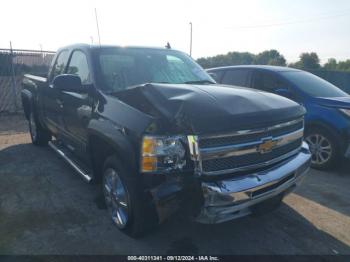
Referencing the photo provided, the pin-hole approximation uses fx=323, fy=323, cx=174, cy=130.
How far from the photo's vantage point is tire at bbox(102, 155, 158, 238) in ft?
9.23

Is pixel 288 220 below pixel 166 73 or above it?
below

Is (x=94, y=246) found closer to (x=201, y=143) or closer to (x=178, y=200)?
(x=178, y=200)

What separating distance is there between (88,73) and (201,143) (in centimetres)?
195

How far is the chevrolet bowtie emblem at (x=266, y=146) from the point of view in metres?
2.97

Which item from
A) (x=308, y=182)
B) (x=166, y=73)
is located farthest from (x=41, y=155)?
(x=308, y=182)

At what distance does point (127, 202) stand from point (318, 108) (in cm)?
409

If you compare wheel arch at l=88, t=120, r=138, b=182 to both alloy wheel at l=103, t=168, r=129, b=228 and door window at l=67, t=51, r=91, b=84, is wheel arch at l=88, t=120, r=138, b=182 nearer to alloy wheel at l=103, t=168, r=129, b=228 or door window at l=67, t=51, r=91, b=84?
alloy wheel at l=103, t=168, r=129, b=228

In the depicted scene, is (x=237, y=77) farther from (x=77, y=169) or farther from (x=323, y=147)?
(x=77, y=169)

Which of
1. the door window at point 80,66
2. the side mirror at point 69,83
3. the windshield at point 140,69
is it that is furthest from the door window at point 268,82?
the side mirror at point 69,83

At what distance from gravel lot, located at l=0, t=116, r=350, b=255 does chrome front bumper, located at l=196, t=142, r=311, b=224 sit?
52 centimetres

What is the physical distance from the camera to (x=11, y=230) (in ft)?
11.5

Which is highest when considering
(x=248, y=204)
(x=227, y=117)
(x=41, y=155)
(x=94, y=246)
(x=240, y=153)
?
(x=227, y=117)

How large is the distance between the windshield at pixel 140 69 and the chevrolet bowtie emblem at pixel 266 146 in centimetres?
144

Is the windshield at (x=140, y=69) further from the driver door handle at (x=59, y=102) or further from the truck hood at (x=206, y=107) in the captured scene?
the driver door handle at (x=59, y=102)
